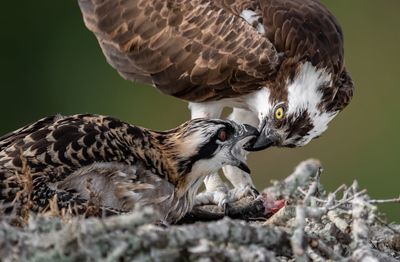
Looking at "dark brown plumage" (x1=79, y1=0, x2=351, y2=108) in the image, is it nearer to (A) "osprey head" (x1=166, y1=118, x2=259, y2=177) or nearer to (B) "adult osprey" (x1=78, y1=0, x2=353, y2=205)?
(B) "adult osprey" (x1=78, y1=0, x2=353, y2=205)

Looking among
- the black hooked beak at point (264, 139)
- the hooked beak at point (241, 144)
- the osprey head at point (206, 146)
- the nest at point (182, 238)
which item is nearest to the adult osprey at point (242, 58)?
the black hooked beak at point (264, 139)

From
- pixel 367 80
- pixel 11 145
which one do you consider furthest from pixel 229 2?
pixel 367 80

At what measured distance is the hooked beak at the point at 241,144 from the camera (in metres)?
7.31

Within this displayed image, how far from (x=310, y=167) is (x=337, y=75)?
221cm

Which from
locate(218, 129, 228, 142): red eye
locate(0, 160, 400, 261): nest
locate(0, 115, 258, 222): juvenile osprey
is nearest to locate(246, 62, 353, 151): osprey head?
locate(0, 115, 258, 222): juvenile osprey

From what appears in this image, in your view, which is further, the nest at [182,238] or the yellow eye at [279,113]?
the yellow eye at [279,113]

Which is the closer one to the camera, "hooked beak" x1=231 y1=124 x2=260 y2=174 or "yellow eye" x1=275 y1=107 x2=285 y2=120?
"hooked beak" x1=231 y1=124 x2=260 y2=174

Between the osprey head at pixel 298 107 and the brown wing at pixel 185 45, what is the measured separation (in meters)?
0.17

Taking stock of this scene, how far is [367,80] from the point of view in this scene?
584 inches

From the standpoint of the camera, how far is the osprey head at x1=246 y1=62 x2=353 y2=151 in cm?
846

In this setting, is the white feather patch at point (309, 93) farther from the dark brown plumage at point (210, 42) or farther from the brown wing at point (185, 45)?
the brown wing at point (185, 45)

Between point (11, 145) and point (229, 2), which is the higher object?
point (229, 2)

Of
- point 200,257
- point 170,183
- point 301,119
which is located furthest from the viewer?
point 301,119

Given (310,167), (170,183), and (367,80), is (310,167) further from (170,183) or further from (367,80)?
(367,80)
